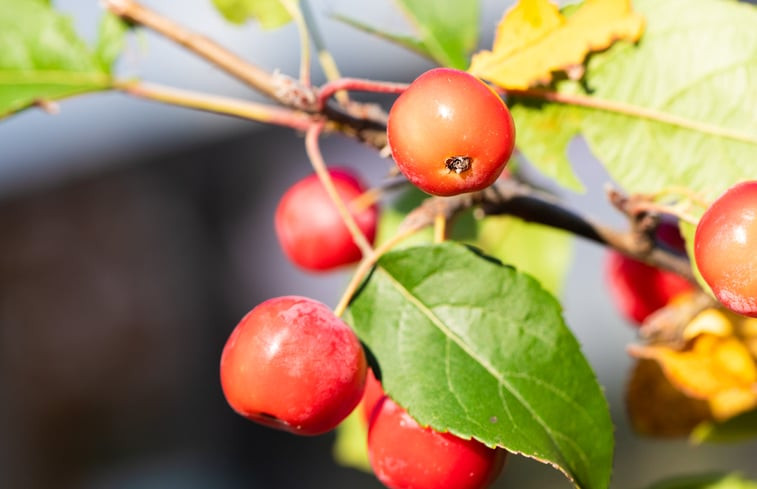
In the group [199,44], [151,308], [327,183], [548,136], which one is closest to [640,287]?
[548,136]

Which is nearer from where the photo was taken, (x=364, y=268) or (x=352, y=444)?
(x=364, y=268)

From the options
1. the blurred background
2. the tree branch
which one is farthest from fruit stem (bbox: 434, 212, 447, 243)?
the blurred background

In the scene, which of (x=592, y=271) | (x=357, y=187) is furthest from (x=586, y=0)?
(x=592, y=271)

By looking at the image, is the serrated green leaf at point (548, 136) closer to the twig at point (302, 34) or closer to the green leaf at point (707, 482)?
the twig at point (302, 34)

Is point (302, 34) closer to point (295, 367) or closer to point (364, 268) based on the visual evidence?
point (364, 268)

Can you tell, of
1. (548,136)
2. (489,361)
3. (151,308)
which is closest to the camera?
(489,361)

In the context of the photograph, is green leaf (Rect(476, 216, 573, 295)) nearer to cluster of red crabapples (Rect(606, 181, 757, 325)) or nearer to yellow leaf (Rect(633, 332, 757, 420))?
yellow leaf (Rect(633, 332, 757, 420))

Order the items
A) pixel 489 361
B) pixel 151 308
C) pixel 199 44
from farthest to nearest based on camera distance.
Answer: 1. pixel 151 308
2. pixel 199 44
3. pixel 489 361
